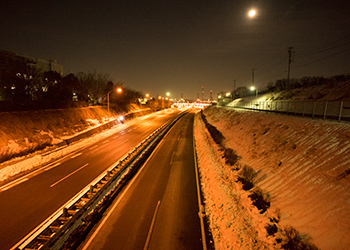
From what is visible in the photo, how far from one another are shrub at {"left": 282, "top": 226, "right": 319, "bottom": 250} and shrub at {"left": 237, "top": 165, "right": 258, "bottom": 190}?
398 cm

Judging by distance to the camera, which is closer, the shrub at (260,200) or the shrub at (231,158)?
the shrub at (260,200)

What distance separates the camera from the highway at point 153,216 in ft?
23.2

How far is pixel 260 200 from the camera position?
358 inches

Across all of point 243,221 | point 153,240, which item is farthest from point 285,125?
point 153,240

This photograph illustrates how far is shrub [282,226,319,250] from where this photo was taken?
589 centimetres

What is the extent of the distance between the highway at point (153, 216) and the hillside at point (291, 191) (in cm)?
110

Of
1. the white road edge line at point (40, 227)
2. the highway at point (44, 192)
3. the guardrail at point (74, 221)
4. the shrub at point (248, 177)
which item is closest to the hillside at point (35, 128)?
the highway at point (44, 192)

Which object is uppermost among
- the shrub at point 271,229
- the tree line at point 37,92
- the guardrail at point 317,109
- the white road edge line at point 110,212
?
the tree line at point 37,92

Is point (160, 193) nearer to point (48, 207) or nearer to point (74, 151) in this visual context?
point (48, 207)

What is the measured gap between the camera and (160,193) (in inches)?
429

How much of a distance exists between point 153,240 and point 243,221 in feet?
14.0

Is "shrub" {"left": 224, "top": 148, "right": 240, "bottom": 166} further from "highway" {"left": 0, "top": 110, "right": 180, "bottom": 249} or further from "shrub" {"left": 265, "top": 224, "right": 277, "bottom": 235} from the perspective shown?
"highway" {"left": 0, "top": 110, "right": 180, "bottom": 249}

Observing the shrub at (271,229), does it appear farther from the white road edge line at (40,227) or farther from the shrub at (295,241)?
the white road edge line at (40,227)

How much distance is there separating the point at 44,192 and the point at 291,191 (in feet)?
Result: 46.3
